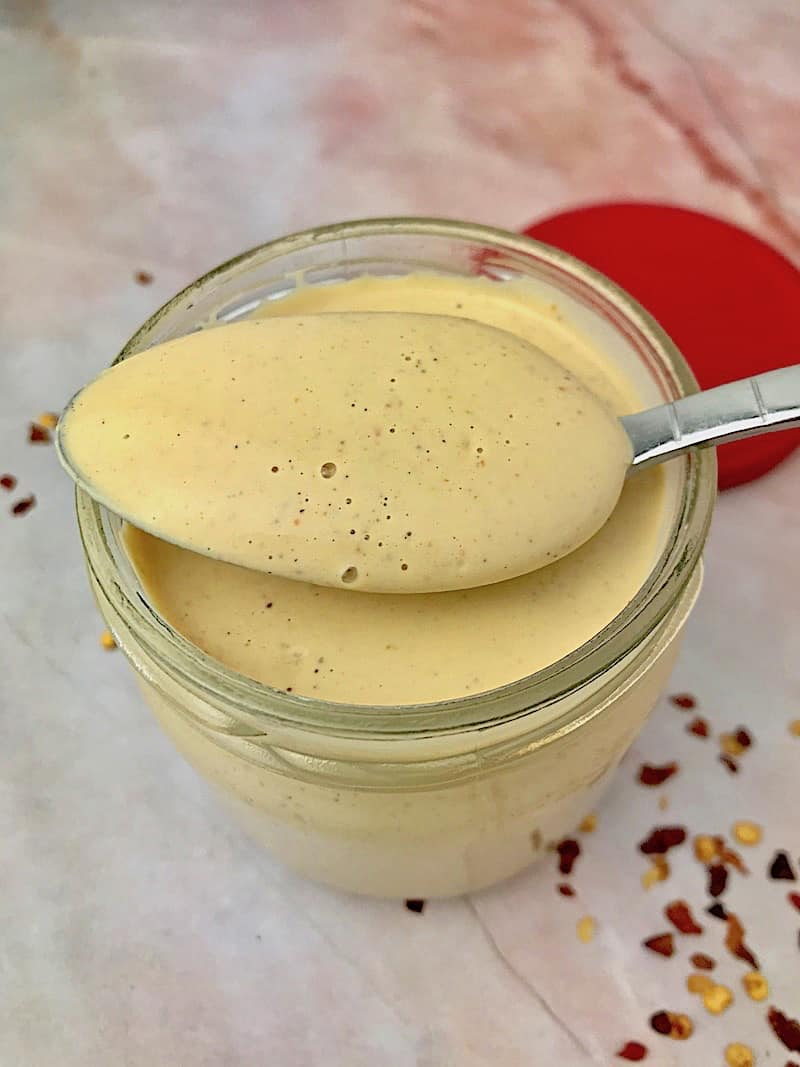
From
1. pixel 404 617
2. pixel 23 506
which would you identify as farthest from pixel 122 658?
pixel 404 617

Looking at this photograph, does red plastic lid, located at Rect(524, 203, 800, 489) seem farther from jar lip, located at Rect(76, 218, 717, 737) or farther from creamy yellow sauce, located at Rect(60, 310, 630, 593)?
creamy yellow sauce, located at Rect(60, 310, 630, 593)

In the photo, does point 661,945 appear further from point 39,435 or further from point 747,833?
point 39,435

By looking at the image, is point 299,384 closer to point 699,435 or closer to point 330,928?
point 699,435

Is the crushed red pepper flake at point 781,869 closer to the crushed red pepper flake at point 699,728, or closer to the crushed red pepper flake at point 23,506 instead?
the crushed red pepper flake at point 699,728

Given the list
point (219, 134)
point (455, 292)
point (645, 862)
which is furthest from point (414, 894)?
point (219, 134)

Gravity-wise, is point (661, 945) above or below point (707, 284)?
below

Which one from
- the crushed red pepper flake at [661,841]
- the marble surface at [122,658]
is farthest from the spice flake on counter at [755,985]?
the crushed red pepper flake at [661,841]
